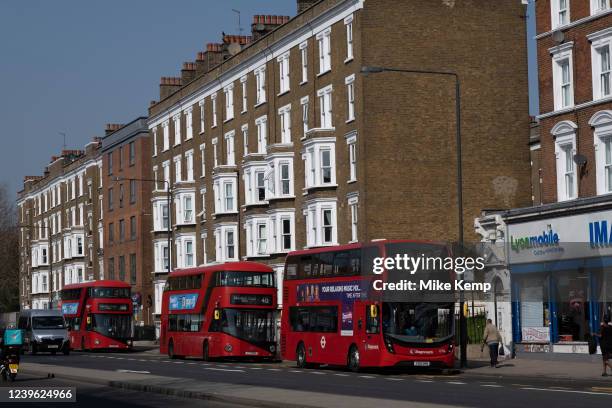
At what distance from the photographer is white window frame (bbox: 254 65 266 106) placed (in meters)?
71.4

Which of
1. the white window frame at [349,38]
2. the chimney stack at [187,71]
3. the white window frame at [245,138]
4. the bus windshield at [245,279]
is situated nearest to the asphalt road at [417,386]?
the bus windshield at [245,279]

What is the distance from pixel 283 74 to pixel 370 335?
30220mm

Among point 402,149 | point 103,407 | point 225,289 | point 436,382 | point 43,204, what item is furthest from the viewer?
point 43,204

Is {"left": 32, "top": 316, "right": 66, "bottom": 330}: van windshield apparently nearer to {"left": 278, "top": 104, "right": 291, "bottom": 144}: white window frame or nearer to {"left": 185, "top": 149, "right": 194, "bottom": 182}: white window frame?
{"left": 278, "top": 104, "right": 291, "bottom": 144}: white window frame

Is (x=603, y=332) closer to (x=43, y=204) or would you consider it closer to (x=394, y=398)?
(x=394, y=398)

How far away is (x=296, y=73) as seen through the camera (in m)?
66.8

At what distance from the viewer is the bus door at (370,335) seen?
4016 centimetres

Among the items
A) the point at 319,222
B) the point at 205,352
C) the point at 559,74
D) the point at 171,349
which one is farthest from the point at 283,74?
the point at 559,74

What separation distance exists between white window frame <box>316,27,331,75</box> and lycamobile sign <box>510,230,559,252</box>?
55.9 feet

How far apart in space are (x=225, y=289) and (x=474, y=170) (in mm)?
14949

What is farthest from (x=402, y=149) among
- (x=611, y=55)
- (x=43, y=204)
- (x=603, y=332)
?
(x=43, y=204)

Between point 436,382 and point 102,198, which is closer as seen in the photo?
point 436,382

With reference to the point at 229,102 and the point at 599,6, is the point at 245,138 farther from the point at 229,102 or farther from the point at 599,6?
the point at 599,6

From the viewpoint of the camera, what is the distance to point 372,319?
40469 mm
